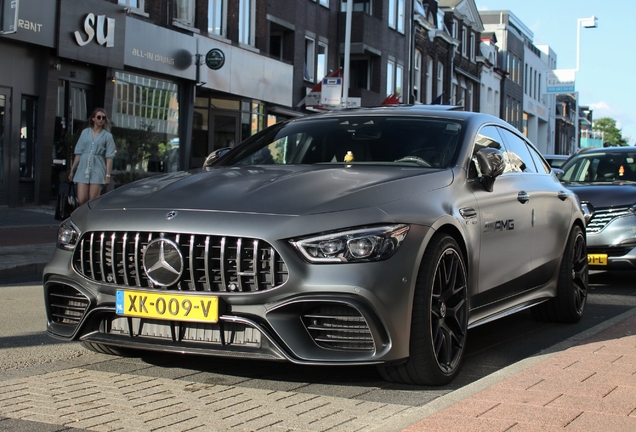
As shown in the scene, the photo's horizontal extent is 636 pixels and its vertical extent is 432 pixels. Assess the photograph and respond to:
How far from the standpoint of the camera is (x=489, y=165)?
5.59m

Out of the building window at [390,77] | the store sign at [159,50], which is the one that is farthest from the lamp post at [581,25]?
the store sign at [159,50]

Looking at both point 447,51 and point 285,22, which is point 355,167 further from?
point 447,51

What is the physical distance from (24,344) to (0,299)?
2.50 m

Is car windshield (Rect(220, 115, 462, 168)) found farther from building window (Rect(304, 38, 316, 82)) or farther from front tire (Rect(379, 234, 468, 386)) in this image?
building window (Rect(304, 38, 316, 82))

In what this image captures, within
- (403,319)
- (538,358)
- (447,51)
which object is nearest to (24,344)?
(403,319)

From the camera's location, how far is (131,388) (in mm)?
4637

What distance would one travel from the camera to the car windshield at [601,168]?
11.4 m

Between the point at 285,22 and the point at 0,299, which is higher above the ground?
the point at 285,22

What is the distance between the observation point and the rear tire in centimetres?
705

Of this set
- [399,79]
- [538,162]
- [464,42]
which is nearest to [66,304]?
[538,162]

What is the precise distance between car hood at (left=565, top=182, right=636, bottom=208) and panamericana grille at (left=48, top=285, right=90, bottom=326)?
6678 millimetres

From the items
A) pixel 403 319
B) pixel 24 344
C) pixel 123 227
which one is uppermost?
pixel 123 227

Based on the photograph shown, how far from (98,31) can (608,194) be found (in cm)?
1419

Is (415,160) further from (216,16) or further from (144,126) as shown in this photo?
(216,16)
